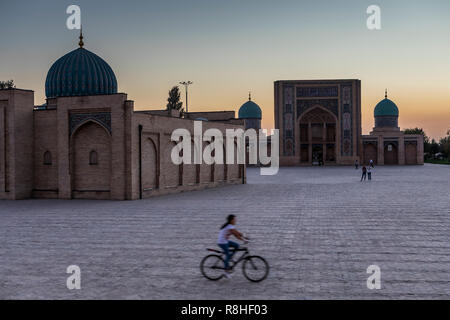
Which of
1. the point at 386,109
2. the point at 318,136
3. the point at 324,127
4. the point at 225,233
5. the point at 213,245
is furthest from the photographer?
the point at 386,109

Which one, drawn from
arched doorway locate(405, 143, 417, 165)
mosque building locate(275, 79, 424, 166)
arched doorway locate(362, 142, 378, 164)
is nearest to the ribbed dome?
mosque building locate(275, 79, 424, 166)

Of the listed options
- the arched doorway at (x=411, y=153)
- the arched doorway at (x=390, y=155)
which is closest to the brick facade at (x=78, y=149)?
the arched doorway at (x=390, y=155)

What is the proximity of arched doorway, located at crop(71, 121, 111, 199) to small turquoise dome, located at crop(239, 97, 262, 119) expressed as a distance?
43.7 metres

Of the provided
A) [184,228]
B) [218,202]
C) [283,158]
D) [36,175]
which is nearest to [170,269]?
[184,228]

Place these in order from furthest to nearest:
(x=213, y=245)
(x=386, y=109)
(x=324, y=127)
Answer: (x=386, y=109), (x=324, y=127), (x=213, y=245)

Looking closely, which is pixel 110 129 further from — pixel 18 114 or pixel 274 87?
pixel 274 87

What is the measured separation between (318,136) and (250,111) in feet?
33.6

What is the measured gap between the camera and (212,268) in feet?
26.4

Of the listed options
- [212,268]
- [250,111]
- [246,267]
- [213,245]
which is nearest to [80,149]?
[213,245]

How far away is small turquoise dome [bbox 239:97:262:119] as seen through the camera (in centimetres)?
6456

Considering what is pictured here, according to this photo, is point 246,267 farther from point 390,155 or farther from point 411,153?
point 411,153

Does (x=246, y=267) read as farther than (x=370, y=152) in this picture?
No

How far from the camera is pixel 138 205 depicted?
755 inches

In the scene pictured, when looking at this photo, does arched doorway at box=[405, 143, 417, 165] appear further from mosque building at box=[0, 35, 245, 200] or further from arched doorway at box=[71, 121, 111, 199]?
arched doorway at box=[71, 121, 111, 199]
